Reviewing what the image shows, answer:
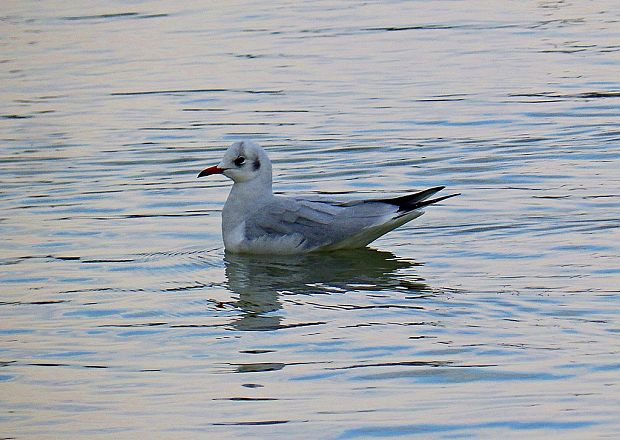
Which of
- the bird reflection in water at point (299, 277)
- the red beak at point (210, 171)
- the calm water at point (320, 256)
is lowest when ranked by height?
the bird reflection in water at point (299, 277)

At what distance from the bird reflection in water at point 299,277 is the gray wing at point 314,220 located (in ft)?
0.55

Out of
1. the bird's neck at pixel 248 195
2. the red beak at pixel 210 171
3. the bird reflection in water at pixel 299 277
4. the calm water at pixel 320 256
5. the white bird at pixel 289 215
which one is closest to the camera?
the calm water at pixel 320 256

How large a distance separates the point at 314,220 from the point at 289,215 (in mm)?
203

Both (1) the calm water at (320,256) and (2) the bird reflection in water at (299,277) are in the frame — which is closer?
(1) the calm water at (320,256)

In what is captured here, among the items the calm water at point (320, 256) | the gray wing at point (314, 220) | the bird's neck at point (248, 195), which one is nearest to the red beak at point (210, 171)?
the bird's neck at point (248, 195)

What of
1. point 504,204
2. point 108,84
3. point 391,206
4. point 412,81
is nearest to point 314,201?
point 391,206

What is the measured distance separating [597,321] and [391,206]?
2.70 metres

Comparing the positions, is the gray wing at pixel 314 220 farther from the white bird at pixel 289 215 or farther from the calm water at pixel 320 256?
the calm water at pixel 320 256

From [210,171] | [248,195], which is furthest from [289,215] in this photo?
[210,171]

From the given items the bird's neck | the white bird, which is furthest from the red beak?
Answer: the bird's neck

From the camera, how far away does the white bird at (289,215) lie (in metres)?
10.8

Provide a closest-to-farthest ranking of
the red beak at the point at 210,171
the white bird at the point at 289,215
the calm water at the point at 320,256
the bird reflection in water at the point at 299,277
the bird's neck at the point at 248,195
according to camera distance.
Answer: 1. the calm water at the point at 320,256
2. the bird reflection in water at the point at 299,277
3. the white bird at the point at 289,215
4. the red beak at the point at 210,171
5. the bird's neck at the point at 248,195

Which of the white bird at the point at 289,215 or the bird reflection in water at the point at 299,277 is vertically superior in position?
the white bird at the point at 289,215

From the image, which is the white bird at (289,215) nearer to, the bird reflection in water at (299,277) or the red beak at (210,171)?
the red beak at (210,171)
